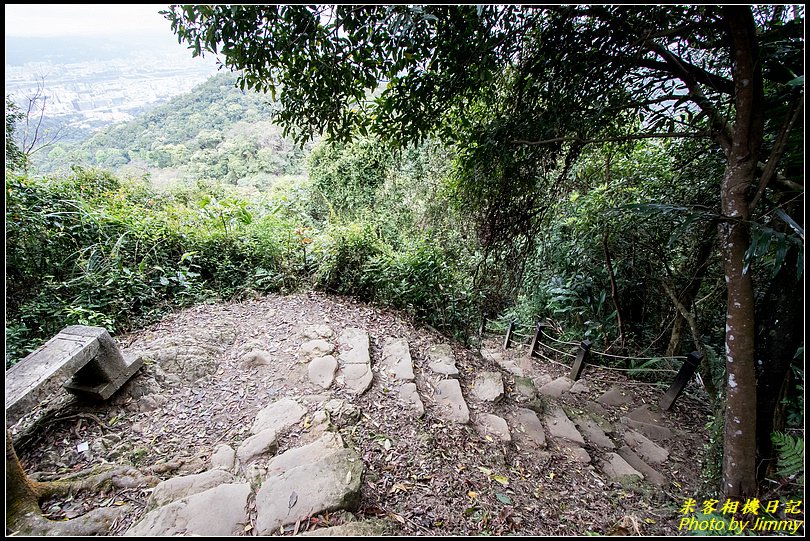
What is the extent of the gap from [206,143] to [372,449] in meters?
21.1

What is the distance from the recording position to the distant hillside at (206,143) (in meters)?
16.5

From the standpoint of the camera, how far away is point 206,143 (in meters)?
18.5

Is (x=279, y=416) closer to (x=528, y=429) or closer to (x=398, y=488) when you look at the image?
(x=398, y=488)

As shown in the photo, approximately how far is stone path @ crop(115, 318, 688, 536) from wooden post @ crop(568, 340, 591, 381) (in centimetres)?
13

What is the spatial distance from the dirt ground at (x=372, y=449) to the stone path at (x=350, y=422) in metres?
0.06

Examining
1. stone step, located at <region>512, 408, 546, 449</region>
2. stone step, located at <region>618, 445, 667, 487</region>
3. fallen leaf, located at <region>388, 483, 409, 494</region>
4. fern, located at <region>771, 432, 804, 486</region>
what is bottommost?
stone step, located at <region>618, 445, 667, 487</region>

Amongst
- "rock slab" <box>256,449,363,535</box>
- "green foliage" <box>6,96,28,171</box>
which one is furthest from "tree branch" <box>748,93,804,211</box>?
"green foliage" <box>6,96,28,171</box>

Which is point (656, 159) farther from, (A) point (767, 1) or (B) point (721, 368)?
(A) point (767, 1)

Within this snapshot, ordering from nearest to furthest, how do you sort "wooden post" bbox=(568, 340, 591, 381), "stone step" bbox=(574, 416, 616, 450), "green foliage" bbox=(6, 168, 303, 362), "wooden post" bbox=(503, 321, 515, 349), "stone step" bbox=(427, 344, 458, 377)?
"stone step" bbox=(574, 416, 616, 450), "stone step" bbox=(427, 344, 458, 377), "green foliage" bbox=(6, 168, 303, 362), "wooden post" bbox=(568, 340, 591, 381), "wooden post" bbox=(503, 321, 515, 349)

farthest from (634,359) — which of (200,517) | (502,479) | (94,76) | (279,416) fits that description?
(94,76)

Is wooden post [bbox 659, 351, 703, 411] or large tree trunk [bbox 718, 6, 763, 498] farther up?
large tree trunk [bbox 718, 6, 763, 498]

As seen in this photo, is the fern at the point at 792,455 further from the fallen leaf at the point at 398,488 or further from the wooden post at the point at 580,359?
the wooden post at the point at 580,359

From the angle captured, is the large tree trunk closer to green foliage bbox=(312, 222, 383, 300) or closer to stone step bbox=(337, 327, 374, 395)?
stone step bbox=(337, 327, 374, 395)

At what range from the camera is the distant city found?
291 cm
